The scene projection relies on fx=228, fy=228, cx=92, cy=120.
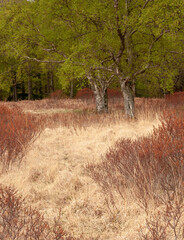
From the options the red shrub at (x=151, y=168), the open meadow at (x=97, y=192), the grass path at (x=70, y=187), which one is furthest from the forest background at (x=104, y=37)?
the red shrub at (x=151, y=168)

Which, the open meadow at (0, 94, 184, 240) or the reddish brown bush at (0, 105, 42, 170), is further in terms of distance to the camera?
the reddish brown bush at (0, 105, 42, 170)

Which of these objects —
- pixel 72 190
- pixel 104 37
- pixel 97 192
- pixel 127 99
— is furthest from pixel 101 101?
pixel 97 192

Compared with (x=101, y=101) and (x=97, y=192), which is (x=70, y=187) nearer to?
(x=97, y=192)

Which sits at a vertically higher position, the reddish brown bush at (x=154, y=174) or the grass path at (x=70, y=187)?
the reddish brown bush at (x=154, y=174)

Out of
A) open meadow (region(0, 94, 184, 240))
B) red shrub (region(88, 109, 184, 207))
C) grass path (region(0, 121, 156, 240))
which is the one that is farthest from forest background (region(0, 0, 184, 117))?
red shrub (region(88, 109, 184, 207))

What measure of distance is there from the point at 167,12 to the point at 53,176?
7.24 meters

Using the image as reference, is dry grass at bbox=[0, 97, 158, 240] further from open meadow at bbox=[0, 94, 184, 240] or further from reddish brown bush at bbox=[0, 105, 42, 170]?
reddish brown bush at bbox=[0, 105, 42, 170]

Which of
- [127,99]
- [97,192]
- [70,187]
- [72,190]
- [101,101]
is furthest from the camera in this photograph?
[101,101]

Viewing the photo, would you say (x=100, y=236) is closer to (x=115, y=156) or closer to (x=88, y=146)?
(x=115, y=156)

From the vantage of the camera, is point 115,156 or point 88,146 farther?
point 88,146

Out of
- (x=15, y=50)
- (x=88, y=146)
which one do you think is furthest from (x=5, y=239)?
(x=15, y=50)

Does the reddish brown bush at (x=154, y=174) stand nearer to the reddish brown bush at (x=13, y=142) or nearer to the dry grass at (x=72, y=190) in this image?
the dry grass at (x=72, y=190)

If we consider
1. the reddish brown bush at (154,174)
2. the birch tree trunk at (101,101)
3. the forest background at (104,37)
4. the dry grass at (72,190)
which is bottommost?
the dry grass at (72,190)

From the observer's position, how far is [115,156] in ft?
13.7
